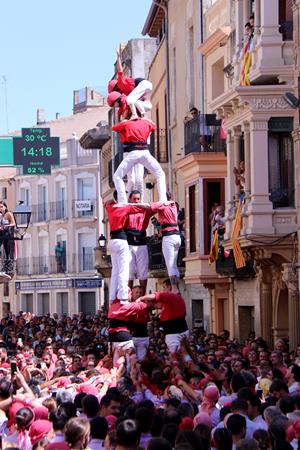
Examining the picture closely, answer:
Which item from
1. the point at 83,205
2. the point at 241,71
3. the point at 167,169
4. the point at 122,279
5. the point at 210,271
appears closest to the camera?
the point at 122,279

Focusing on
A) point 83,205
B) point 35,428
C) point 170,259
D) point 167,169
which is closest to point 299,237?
point 170,259

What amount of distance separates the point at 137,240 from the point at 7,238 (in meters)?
10.3

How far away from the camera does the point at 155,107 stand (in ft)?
155

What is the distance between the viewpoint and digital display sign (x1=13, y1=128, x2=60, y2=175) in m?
36.9

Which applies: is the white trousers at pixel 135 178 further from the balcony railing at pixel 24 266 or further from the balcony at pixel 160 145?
the balcony railing at pixel 24 266

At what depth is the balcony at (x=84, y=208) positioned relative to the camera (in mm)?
68562

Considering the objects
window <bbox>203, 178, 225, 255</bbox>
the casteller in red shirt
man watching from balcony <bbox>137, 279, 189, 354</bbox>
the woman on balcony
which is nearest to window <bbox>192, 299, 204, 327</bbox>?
window <bbox>203, 178, 225, 255</bbox>

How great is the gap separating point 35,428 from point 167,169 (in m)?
30.1

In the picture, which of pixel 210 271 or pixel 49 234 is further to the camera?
pixel 49 234

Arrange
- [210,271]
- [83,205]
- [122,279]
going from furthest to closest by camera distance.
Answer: [83,205]
[210,271]
[122,279]

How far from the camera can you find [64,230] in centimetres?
7012

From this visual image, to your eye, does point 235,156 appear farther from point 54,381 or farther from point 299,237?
point 54,381

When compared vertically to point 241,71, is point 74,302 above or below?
below

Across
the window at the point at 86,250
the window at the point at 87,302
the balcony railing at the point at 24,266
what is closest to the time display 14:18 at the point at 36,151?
the window at the point at 87,302
